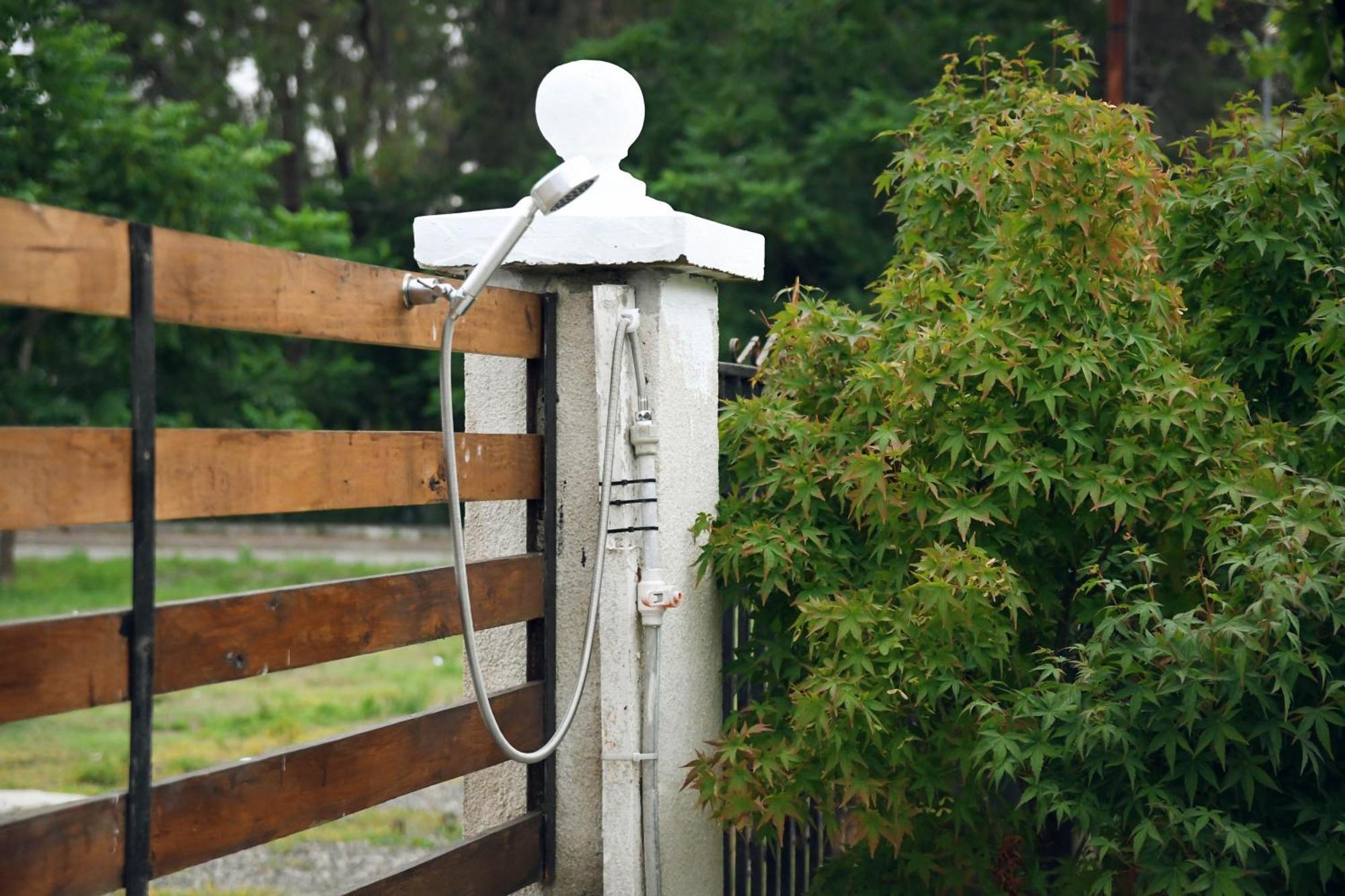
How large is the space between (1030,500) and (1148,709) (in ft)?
1.80

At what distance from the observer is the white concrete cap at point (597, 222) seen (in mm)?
3010

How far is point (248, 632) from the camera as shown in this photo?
2.18 meters

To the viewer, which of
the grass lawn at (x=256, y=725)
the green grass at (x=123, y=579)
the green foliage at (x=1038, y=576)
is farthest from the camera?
the green grass at (x=123, y=579)

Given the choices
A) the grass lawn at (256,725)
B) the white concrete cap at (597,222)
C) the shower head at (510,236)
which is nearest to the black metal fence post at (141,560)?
the shower head at (510,236)

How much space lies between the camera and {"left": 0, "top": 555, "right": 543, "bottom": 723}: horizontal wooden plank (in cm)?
184

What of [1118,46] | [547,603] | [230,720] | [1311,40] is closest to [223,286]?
[547,603]

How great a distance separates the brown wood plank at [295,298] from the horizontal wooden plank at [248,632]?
1.44 feet

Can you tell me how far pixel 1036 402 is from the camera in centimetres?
314

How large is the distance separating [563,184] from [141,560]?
3.11 feet

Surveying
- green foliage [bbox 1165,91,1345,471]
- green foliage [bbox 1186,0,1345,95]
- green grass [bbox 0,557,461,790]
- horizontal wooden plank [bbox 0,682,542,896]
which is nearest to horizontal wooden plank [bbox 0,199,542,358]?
horizontal wooden plank [bbox 0,682,542,896]

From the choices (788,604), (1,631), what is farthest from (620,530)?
(1,631)

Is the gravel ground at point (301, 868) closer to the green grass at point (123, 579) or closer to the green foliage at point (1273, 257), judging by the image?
the green foliage at point (1273, 257)

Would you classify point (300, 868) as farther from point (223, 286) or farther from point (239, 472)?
point (223, 286)

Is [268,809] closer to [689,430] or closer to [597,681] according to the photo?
[597,681]
